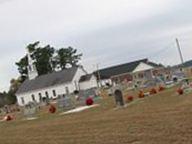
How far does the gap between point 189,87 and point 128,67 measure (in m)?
85.9

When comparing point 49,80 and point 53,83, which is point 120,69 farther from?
point 53,83

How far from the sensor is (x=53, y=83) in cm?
11000

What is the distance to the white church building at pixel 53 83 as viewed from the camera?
10744cm

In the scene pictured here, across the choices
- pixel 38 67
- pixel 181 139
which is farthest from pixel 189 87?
pixel 38 67

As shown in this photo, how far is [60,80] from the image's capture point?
109m

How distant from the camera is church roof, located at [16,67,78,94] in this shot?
354 feet

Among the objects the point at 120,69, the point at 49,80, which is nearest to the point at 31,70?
the point at 49,80

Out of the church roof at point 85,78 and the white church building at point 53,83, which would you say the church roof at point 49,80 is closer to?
the white church building at point 53,83

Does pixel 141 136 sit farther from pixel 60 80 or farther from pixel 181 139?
pixel 60 80

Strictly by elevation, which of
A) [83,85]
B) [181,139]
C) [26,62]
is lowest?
[181,139]

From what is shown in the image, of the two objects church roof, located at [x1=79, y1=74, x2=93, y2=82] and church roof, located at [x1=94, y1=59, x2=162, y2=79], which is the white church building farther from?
church roof, located at [x1=94, y1=59, x2=162, y2=79]

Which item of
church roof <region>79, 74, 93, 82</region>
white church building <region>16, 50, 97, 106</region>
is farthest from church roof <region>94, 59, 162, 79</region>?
white church building <region>16, 50, 97, 106</region>

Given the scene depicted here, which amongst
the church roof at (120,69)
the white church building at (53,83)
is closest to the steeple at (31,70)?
the white church building at (53,83)

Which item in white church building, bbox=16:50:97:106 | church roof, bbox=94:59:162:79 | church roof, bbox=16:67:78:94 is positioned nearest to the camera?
white church building, bbox=16:50:97:106
